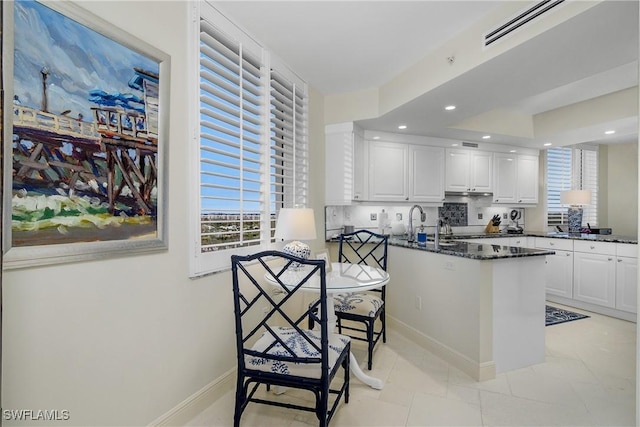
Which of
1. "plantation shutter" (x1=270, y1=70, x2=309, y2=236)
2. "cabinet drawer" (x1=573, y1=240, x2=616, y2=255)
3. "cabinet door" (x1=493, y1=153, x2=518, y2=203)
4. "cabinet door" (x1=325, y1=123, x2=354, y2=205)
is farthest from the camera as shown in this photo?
"cabinet door" (x1=493, y1=153, x2=518, y2=203)

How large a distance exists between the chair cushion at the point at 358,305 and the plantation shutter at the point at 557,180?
14.7 ft

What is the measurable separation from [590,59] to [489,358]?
7.58ft

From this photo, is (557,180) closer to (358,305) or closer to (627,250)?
(627,250)

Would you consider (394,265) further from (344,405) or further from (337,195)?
(344,405)

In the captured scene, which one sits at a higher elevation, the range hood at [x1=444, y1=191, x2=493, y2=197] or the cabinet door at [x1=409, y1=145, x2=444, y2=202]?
the cabinet door at [x1=409, y1=145, x2=444, y2=202]

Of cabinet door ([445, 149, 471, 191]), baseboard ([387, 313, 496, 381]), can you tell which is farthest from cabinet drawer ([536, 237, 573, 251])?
baseboard ([387, 313, 496, 381])

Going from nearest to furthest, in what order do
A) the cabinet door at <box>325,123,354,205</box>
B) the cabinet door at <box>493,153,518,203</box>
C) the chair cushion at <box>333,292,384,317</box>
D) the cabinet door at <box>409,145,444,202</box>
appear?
the chair cushion at <box>333,292,384,317</box>
the cabinet door at <box>325,123,354,205</box>
the cabinet door at <box>409,145,444,202</box>
the cabinet door at <box>493,153,518,203</box>

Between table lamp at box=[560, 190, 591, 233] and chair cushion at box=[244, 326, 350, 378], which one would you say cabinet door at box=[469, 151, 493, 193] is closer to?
table lamp at box=[560, 190, 591, 233]

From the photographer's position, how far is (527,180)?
5098 millimetres

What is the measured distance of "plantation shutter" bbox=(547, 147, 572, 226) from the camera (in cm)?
538

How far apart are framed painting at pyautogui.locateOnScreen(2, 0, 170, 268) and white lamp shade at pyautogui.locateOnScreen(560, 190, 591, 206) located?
18.5 feet

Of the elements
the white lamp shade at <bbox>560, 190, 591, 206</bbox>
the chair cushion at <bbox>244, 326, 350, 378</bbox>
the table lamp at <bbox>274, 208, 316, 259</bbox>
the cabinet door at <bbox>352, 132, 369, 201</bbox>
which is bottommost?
the chair cushion at <bbox>244, 326, 350, 378</bbox>

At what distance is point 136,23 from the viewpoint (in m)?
1.57

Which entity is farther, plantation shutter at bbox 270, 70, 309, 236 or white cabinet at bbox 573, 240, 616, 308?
white cabinet at bbox 573, 240, 616, 308
